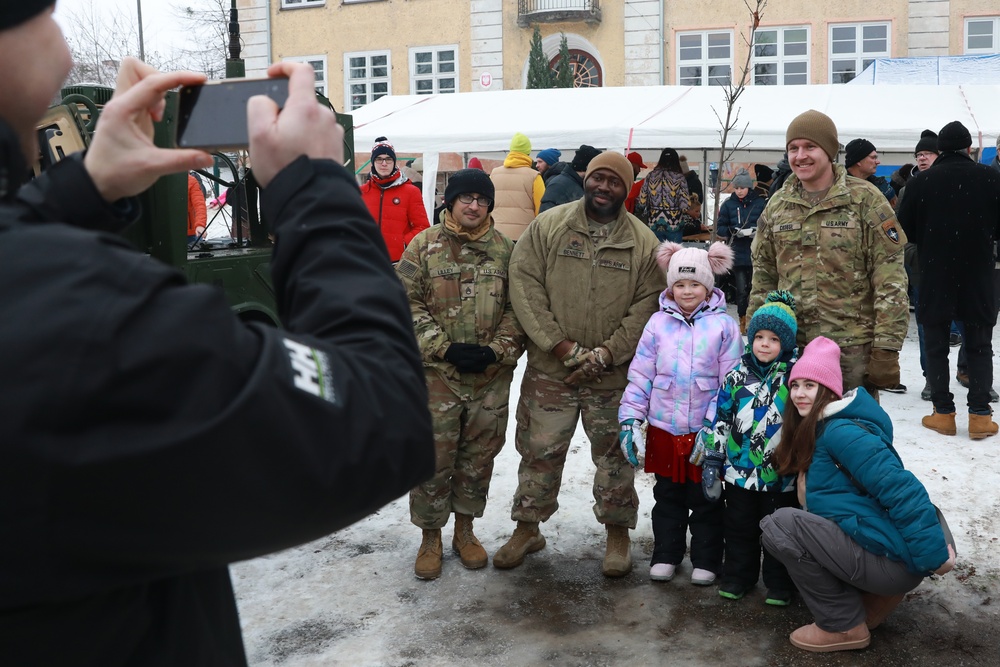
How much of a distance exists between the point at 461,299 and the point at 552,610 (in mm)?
1534

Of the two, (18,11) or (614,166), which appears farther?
(614,166)

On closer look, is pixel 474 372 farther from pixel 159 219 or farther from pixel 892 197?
pixel 892 197

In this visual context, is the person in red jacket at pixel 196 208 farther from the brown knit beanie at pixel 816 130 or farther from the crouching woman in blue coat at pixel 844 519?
the crouching woman in blue coat at pixel 844 519

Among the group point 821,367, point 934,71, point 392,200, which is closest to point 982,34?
point 934,71

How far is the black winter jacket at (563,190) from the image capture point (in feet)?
29.2

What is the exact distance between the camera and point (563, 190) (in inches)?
352

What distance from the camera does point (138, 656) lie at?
100cm

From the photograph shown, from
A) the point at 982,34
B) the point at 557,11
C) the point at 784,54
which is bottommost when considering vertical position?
the point at 784,54

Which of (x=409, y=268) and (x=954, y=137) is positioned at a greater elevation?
(x=954, y=137)

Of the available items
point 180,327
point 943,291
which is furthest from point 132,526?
point 943,291

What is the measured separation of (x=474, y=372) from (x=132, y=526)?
400 centimetres

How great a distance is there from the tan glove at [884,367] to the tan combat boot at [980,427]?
2332 mm

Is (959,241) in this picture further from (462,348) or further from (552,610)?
(552,610)

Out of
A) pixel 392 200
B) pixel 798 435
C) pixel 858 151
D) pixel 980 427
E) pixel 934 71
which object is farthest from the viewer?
pixel 934 71
